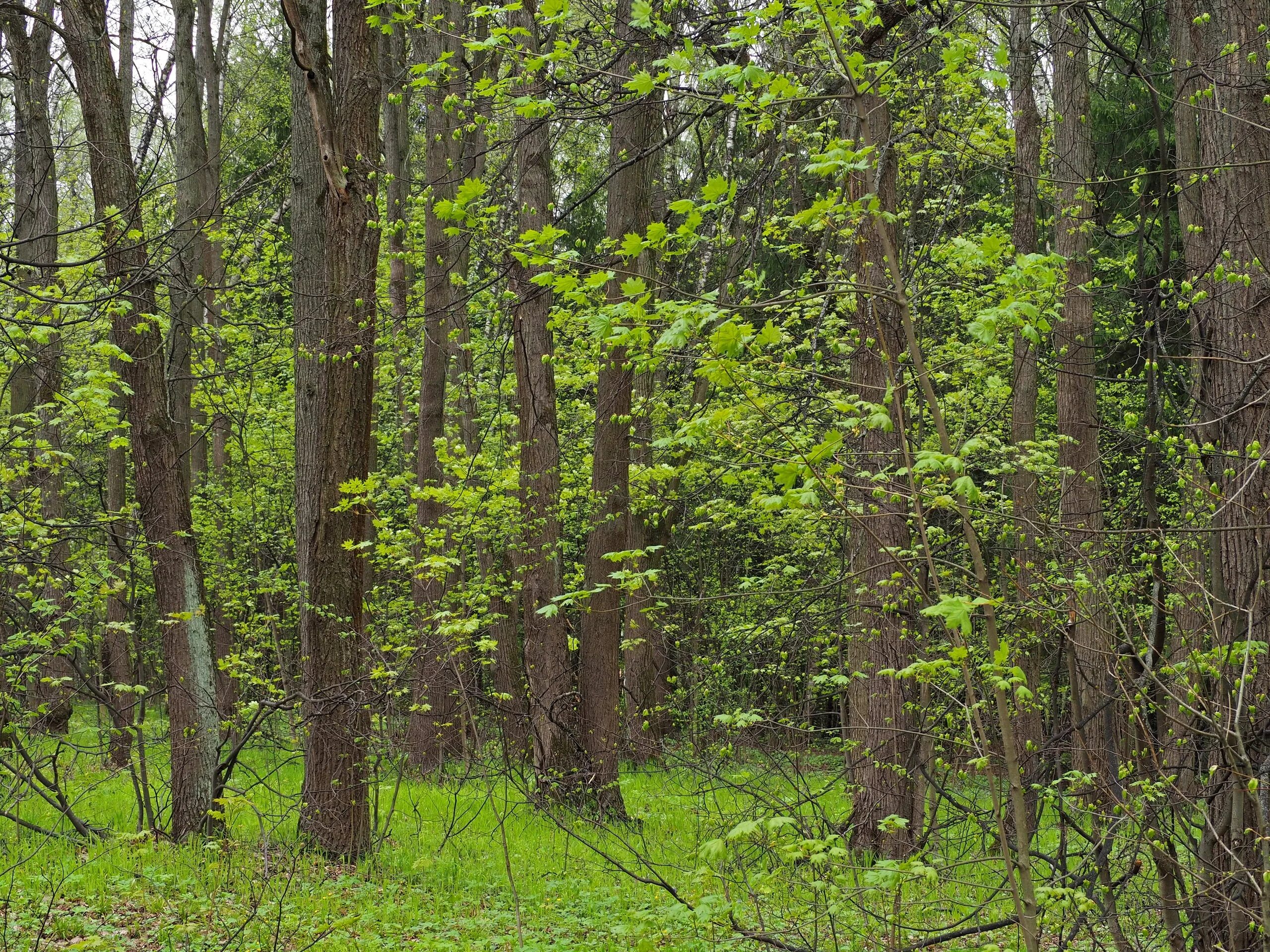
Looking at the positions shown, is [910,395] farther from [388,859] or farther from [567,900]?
[388,859]

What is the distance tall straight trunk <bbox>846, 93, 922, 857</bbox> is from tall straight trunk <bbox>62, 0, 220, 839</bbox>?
15.7 feet

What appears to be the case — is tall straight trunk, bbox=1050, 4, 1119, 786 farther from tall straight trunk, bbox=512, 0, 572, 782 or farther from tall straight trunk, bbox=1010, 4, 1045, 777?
tall straight trunk, bbox=512, 0, 572, 782

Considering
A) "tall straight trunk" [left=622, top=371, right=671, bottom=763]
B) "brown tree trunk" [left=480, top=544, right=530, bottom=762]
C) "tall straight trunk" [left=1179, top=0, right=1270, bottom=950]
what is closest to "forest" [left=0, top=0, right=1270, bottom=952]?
"tall straight trunk" [left=1179, top=0, right=1270, bottom=950]

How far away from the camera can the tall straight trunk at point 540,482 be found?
30.8 feet

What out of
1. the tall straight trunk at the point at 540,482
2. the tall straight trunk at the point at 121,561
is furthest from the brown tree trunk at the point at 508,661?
the tall straight trunk at the point at 121,561

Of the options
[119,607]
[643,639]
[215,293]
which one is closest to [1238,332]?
[643,639]

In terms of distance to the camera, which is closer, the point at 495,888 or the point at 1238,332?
the point at 1238,332

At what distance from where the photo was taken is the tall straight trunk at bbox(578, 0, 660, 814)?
31.1ft

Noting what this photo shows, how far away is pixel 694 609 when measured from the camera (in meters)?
18.7

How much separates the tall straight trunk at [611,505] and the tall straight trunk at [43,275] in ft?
14.1

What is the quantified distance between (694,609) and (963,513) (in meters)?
15.5

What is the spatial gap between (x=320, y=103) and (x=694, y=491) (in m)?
4.13

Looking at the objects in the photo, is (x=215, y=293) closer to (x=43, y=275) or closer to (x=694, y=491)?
(x=43, y=275)

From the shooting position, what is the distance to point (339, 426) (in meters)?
7.27
